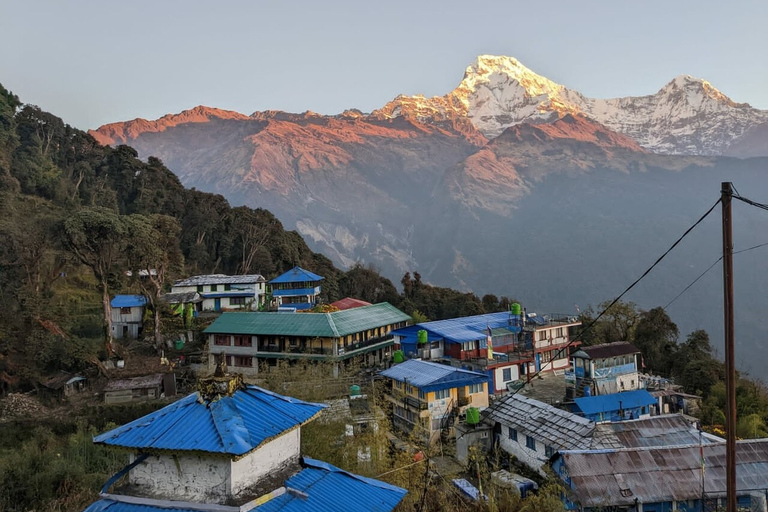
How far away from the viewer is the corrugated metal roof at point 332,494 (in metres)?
7.55

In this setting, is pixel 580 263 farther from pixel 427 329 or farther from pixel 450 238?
pixel 427 329

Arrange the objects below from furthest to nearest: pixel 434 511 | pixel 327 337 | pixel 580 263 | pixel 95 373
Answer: pixel 580 263 < pixel 327 337 < pixel 95 373 < pixel 434 511

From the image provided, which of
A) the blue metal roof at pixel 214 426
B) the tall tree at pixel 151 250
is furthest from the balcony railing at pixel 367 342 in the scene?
the blue metal roof at pixel 214 426

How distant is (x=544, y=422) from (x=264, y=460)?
19.1 m

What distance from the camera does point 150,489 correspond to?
7.64 m

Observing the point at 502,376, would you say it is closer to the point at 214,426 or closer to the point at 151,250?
the point at 151,250

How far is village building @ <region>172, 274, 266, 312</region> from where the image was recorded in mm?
47969

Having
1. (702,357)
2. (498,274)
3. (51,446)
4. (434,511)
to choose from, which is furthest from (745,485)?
(498,274)

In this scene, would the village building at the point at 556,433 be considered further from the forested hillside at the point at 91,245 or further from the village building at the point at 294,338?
the forested hillside at the point at 91,245

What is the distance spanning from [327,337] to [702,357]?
1152 inches

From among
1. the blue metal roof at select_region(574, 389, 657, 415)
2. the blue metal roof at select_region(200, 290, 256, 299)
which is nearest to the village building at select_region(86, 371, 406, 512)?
Result: the blue metal roof at select_region(574, 389, 657, 415)

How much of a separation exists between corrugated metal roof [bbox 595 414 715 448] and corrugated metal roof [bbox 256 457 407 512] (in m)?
16.5

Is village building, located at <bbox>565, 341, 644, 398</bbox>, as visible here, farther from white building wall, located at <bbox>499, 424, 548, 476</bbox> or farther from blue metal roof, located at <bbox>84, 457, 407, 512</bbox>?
blue metal roof, located at <bbox>84, 457, 407, 512</bbox>

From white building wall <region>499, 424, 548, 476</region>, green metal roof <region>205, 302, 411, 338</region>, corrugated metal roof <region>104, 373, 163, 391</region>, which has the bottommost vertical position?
white building wall <region>499, 424, 548, 476</region>
